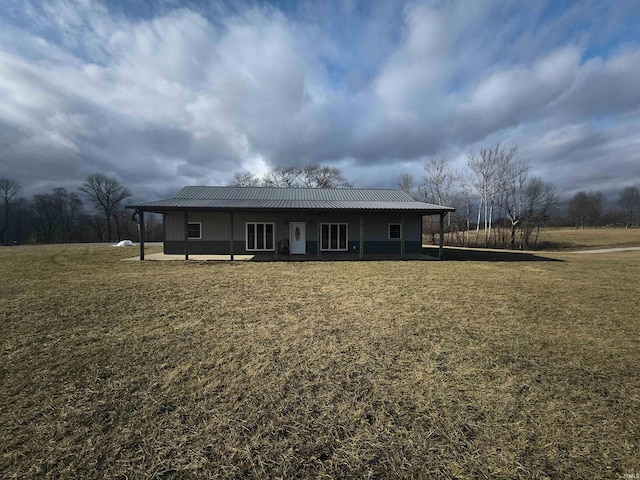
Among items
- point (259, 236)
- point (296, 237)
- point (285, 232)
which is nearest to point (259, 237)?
point (259, 236)

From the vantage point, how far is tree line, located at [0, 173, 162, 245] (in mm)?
40594

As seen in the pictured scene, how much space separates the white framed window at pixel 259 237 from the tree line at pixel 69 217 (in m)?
30.4

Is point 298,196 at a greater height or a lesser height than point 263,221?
greater

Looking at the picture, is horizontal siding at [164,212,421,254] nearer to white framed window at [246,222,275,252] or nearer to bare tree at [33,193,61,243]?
white framed window at [246,222,275,252]

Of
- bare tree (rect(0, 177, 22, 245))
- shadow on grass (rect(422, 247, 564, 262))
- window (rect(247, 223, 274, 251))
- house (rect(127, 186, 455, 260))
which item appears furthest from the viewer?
bare tree (rect(0, 177, 22, 245))

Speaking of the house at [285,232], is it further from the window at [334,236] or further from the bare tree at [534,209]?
the bare tree at [534,209]

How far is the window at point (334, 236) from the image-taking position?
1616cm

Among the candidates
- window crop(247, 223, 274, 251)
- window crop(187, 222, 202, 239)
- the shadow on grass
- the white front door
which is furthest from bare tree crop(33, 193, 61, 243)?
the shadow on grass

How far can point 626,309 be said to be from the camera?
5.64 m

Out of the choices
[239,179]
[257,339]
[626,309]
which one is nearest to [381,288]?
[257,339]

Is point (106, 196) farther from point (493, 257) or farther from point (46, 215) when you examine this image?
point (493, 257)

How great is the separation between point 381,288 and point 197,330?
460 cm

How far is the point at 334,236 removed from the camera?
16250mm

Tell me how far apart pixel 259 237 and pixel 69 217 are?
150 feet
